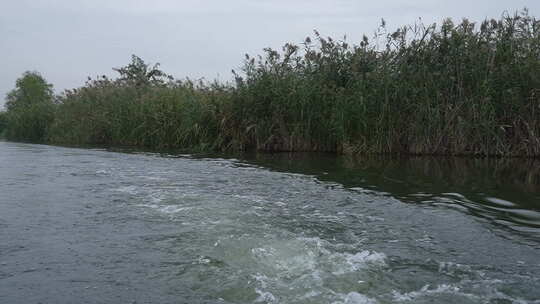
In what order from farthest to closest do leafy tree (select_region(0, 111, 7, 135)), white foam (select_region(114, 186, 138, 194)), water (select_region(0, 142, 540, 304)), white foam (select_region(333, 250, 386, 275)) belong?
leafy tree (select_region(0, 111, 7, 135)) → white foam (select_region(114, 186, 138, 194)) → white foam (select_region(333, 250, 386, 275)) → water (select_region(0, 142, 540, 304))

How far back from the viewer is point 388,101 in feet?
35.4

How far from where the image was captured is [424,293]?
2623 mm

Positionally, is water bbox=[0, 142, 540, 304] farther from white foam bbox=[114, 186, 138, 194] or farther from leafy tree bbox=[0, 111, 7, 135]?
leafy tree bbox=[0, 111, 7, 135]

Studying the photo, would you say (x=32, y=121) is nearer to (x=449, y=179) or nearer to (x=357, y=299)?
(x=449, y=179)

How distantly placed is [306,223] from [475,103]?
756 centimetres

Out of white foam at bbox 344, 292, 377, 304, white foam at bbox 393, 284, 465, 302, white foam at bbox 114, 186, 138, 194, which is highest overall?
white foam at bbox 114, 186, 138, 194

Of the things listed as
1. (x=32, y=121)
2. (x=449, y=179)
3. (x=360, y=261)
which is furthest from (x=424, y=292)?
(x=32, y=121)

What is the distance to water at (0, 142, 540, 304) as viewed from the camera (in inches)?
106

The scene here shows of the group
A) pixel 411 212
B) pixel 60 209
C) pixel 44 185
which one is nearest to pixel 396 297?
pixel 411 212

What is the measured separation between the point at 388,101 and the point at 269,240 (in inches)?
310

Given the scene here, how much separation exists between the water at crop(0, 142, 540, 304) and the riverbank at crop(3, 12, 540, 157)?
373 centimetres

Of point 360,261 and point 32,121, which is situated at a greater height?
point 32,121

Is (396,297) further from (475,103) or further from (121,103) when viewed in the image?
(121,103)

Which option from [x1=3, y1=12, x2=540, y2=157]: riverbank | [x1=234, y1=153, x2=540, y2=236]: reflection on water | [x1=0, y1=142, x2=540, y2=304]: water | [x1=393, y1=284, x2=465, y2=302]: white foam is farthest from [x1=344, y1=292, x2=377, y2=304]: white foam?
[x1=3, y1=12, x2=540, y2=157]: riverbank
